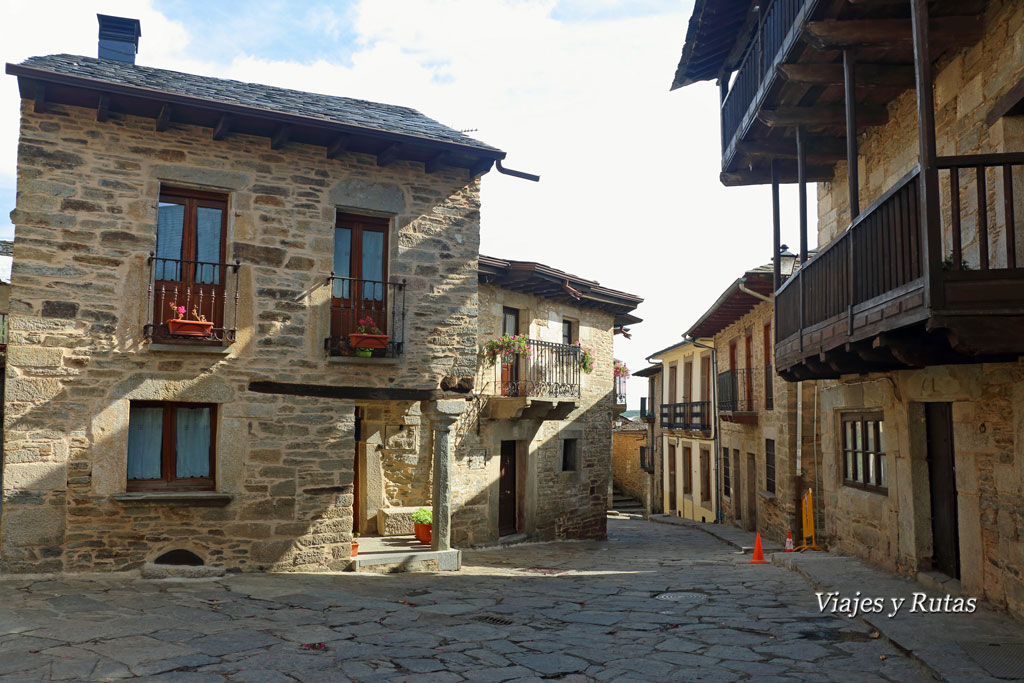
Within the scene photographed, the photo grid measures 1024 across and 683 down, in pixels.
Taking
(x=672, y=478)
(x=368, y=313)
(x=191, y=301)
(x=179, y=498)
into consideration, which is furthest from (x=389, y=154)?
(x=672, y=478)

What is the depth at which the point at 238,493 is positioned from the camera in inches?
354

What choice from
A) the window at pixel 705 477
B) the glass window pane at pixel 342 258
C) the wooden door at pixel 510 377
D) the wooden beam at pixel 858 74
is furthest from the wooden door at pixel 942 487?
the window at pixel 705 477

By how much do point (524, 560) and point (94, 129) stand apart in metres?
7.83

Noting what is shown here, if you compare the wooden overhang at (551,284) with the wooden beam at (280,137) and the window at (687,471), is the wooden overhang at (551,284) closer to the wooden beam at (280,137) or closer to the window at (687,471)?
the wooden beam at (280,137)

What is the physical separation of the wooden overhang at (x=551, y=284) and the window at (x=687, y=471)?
26.1ft

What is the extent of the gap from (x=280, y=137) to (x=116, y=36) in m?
3.39

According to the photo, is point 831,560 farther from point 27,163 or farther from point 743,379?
point 27,163

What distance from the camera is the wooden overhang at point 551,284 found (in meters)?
13.7

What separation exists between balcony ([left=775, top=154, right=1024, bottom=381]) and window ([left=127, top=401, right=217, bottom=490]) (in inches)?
255

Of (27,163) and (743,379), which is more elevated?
(27,163)

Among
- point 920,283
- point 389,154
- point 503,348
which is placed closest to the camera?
point 920,283

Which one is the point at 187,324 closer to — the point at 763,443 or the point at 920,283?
the point at 920,283

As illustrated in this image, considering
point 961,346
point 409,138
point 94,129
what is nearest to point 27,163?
point 94,129

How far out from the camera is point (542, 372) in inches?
560
